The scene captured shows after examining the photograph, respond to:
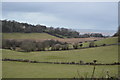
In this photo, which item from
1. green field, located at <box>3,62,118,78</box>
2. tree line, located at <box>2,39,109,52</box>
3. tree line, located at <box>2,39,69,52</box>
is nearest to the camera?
green field, located at <box>3,62,118,78</box>

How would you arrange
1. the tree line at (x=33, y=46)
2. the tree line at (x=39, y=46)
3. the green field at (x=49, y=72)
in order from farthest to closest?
the tree line at (x=33, y=46) → the tree line at (x=39, y=46) → the green field at (x=49, y=72)

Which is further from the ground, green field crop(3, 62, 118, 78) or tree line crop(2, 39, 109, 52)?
tree line crop(2, 39, 109, 52)

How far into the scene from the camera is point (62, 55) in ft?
91.4

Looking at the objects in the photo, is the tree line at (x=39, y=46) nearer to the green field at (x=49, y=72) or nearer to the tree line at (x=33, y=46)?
the tree line at (x=33, y=46)

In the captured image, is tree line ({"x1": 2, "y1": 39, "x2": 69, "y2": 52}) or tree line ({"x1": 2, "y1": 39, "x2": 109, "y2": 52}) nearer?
tree line ({"x1": 2, "y1": 39, "x2": 109, "y2": 52})

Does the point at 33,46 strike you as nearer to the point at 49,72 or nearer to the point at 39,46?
the point at 39,46

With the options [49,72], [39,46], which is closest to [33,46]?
[39,46]

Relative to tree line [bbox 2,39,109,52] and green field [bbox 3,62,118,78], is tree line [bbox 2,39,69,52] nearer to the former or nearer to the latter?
tree line [bbox 2,39,109,52]

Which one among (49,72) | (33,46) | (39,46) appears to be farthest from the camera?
(39,46)

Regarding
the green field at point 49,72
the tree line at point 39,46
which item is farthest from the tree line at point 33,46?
the green field at point 49,72

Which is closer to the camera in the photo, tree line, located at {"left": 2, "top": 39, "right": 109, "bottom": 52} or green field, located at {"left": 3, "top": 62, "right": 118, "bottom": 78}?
green field, located at {"left": 3, "top": 62, "right": 118, "bottom": 78}

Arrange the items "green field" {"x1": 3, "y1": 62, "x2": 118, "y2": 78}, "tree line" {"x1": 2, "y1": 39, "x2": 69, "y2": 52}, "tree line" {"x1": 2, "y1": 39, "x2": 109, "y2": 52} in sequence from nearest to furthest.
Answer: "green field" {"x1": 3, "y1": 62, "x2": 118, "y2": 78} → "tree line" {"x1": 2, "y1": 39, "x2": 109, "y2": 52} → "tree line" {"x1": 2, "y1": 39, "x2": 69, "y2": 52}

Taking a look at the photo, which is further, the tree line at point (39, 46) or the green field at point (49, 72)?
the tree line at point (39, 46)

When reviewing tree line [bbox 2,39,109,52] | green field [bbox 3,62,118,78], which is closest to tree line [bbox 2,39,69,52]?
tree line [bbox 2,39,109,52]
